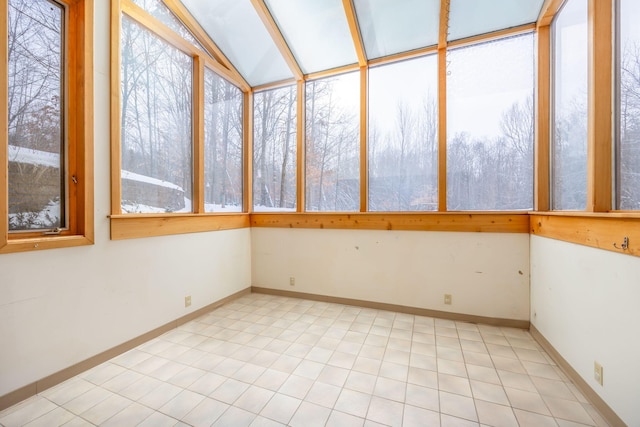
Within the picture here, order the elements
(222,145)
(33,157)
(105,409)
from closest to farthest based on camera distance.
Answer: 1. (105,409)
2. (33,157)
3. (222,145)

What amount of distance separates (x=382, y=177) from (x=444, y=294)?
1470 mm

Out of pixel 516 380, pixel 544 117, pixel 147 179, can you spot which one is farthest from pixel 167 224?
pixel 544 117

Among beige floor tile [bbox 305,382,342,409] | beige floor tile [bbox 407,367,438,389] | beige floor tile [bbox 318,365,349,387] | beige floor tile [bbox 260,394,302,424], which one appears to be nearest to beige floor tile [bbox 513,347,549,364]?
beige floor tile [bbox 407,367,438,389]

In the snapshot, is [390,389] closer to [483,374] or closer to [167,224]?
[483,374]

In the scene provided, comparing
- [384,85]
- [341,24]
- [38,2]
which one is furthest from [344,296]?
[38,2]

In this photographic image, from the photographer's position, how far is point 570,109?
218cm

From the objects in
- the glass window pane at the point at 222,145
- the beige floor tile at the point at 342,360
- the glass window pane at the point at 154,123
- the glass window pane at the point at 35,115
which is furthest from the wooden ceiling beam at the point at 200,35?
the beige floor tile at the point at 342,360

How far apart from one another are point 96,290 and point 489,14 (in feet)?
13.8

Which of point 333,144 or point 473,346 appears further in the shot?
point 333,144

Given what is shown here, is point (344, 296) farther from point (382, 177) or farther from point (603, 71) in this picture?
point (603, 71)

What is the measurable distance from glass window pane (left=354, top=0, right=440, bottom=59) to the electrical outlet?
3085 mm

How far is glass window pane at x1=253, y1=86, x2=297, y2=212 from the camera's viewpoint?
367cm

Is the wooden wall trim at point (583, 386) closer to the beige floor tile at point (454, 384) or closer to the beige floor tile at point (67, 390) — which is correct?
the beige floor tile at point (454, 384)

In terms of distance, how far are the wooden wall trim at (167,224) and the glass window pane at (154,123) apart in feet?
0.48
